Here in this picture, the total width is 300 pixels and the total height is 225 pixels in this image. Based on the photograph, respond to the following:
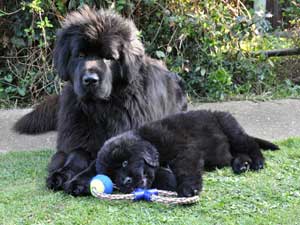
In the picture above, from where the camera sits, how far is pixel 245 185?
322 centimetres

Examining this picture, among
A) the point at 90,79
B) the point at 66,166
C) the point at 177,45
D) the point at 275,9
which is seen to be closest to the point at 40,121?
the point at 66,166

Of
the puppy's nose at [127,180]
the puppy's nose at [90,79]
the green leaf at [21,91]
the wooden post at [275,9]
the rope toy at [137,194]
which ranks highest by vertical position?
the wooden post at [275,9]

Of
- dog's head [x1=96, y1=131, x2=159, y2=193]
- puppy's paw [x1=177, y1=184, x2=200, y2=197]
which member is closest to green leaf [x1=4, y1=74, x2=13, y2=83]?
dog's head [x1=96, y1=131, x2=159, y2=193]

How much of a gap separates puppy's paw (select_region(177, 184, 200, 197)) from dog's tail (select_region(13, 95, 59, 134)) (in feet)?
7.34

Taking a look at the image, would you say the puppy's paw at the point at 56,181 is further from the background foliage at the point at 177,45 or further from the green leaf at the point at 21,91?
the green leaf at the point at 21,91

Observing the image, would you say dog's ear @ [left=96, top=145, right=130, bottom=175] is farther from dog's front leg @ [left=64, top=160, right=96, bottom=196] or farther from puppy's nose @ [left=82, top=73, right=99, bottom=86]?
puppy's nose @ [left=82, top=73, right=99, bottom=86]

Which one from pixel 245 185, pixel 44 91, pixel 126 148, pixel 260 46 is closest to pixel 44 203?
pixel 126 148

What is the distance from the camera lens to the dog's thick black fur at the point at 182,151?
3.01 metres

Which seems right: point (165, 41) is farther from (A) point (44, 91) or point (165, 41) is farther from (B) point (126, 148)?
(B) point (126, 148)

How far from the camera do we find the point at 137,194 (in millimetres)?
2969

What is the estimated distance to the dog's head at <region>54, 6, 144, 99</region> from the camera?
11.4 feet

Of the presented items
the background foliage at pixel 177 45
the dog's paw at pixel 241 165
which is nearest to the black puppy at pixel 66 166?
the dog's paw at pixel 241 165

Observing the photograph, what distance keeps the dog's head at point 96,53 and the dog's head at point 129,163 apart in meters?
0.54

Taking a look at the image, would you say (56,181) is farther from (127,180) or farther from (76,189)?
(127,180)
